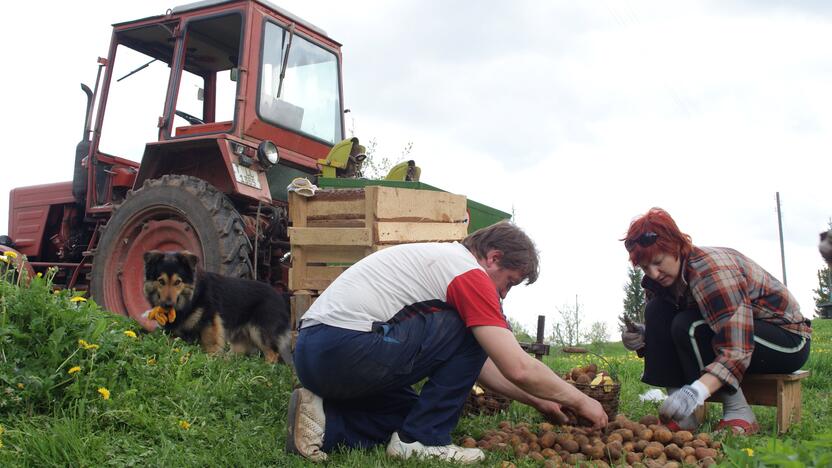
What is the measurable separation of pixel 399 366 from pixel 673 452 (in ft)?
4.05

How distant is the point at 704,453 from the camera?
317 centimetres

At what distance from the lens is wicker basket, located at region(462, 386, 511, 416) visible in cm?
415

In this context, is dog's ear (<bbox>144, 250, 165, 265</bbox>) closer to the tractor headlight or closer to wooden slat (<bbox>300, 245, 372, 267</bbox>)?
wooden slat (<bbox>300, 245, 372, 267</bbox>)

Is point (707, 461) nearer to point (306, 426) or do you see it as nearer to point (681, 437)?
point (681, 437)

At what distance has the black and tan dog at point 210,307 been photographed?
16.5 ft

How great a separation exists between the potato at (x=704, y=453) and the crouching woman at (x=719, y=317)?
457 mm

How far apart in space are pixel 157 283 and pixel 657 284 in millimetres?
3237

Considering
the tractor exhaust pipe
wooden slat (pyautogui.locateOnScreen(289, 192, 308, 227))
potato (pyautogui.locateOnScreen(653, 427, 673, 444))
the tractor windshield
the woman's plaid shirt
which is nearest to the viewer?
potato (pyautogui.locateOnScreen(653, 427, 673, 444))

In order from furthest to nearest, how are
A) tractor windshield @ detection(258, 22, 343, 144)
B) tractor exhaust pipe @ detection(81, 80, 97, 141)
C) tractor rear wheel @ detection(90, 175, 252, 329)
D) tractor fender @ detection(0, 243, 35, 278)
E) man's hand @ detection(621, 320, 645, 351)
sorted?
1. tractor exhaust pipe @ detection(81, 80, 97, 141)
2. tractor windshield @ detection(258, 22, 343, 144)
3. tractor rear wheel @ detection(90, 175, 252, 329)
4. man's hand @ detection(621, 320, 645, 351)
5. tractor fender @ detection(0, 243, 35, 278)

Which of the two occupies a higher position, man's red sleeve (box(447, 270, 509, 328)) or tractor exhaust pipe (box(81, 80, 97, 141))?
tractor exhaust pipe (box(81, 80, 97, 141))

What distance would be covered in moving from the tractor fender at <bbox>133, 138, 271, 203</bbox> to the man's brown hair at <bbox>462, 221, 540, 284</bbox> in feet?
9.36

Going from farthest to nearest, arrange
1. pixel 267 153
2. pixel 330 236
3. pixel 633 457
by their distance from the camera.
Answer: pixel 267 153 < pixel 330 236 < pixel 633 457

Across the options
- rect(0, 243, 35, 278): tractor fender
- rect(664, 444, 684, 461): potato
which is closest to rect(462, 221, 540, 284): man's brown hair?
rect(664, 444, 684, 461): potato

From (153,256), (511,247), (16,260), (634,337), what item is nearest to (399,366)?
(511,247)
